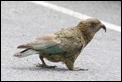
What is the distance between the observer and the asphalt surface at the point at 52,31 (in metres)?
7.17

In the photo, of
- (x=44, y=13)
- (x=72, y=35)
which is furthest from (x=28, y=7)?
(x=72, y=35)

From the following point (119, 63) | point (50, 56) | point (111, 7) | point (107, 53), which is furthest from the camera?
point (111, 7)

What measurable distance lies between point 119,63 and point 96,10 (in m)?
4.76

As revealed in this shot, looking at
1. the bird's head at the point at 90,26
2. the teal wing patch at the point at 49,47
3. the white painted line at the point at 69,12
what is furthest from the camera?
the white painted line at the point at 69,12

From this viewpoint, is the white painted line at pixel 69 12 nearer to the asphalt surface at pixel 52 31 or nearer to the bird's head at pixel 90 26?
the asphalt surface at pixel 52 31

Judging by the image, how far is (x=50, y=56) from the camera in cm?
732

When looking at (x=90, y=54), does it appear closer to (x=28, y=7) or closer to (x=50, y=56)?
(x=50, y=56)

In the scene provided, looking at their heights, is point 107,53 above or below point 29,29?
above

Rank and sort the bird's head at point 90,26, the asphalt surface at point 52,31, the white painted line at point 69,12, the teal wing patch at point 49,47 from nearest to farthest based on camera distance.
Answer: the asphalt surface at point 52,31, the teal wing patch at point 49,47, the bird's head at point 90,26, the white painted line at point 69,12

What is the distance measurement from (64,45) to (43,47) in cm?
25

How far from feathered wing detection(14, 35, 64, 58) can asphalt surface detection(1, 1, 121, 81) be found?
0.64 feet

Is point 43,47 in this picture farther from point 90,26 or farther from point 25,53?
point 90,26

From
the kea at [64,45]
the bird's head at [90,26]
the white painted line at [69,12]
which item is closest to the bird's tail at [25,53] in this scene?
the kea at [64,45]

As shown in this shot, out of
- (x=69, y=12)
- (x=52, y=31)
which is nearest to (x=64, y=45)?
(x=52, y=31)
